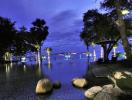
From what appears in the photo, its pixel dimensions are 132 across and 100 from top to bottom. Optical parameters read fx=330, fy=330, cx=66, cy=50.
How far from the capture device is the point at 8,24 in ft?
250

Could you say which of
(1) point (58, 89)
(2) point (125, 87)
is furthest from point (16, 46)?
(2) point (125, 87)

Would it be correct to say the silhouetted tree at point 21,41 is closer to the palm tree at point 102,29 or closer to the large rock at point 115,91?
the palm tree at point 102,29

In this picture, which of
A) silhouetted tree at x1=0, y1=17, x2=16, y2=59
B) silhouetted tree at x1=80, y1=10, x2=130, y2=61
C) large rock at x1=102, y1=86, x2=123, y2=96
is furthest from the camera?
silhouetted tree at x1=0, y1=17, x2=16, y2=59

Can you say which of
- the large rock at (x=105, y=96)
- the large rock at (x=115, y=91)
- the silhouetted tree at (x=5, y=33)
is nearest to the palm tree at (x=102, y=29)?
the silhouetted tree at (x=5, y=33)

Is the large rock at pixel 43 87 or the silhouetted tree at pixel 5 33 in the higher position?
the silhouetted tree at pixel 5 33

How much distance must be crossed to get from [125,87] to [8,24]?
6578 centimetres

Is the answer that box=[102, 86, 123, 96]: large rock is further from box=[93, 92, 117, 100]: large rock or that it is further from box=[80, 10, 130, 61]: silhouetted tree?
box=[80, 10, 130, 61]: silhouetted tree

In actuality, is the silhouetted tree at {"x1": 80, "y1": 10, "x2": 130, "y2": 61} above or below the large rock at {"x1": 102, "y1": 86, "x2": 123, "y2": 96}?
above

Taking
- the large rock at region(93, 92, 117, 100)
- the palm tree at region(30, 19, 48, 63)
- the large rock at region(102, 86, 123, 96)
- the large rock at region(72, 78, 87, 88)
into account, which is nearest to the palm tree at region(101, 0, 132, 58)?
the large rock at region(72, 78, 87, 88)

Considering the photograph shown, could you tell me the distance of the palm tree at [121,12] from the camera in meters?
30.5

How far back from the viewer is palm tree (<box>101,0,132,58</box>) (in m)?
30.5

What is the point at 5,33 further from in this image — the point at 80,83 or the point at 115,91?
the point at 115,91

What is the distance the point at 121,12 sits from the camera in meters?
30.7

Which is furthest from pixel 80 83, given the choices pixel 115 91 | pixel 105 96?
pixel 105 96
